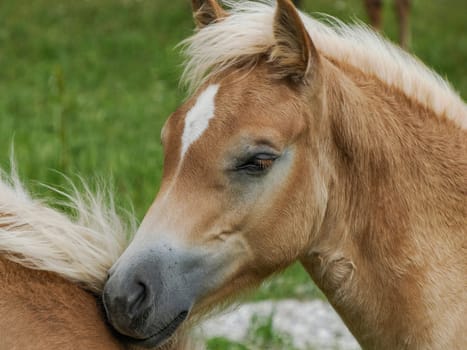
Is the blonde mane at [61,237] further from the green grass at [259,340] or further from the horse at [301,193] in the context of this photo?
the green grass at [259,340]

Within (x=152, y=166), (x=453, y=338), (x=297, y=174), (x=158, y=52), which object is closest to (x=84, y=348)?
(x=297, y=174)

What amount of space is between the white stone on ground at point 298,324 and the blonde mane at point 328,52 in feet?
6.67

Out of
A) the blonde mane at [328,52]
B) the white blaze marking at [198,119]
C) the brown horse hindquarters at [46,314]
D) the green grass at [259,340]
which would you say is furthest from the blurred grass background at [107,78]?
the brown horse hindquarters at [46,314]

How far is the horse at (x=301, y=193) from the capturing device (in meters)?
2.87

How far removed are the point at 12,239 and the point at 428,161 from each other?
1.52 m

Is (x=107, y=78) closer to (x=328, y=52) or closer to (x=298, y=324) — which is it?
(x=298, y=324)

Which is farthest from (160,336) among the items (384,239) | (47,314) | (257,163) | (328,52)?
(328,52)

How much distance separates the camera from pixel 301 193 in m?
3.01

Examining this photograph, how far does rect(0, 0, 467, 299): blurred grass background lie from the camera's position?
24.9 feet

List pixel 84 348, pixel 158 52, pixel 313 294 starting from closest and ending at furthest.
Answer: pixel 84 348, pixel 313 294, pixel 158 52

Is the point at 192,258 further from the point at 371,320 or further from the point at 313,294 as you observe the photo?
the point at 313,294

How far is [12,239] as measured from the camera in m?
2.85

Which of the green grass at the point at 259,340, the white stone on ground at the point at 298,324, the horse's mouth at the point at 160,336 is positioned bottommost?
the white stone on ground at the point at 298,324

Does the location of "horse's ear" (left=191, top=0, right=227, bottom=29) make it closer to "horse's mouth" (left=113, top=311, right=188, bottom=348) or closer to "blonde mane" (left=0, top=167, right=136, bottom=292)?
"blonde mane" (left=0, top=167, right=136, bottom=292)
